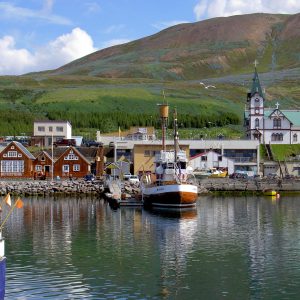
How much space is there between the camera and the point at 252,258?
129 ft

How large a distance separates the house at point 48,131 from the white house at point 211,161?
32.3m

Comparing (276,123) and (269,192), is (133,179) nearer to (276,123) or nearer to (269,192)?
(269,192)

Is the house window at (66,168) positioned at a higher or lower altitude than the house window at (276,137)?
lower

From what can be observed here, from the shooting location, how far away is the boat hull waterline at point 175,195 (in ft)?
217

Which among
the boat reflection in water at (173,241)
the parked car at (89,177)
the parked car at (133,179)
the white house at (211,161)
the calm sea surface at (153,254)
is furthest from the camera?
the white house at (211,161)

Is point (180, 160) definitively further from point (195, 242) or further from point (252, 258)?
point (252, 258)

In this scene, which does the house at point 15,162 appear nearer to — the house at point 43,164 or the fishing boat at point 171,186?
the house at point 43,164

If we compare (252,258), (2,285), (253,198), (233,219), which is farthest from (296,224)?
(2,285)

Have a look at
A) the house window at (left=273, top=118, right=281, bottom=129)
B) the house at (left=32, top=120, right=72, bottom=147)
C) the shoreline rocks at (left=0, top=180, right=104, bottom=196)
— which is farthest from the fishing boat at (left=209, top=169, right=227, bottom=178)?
the house at (left=32, top=120, right=72, bottom=147)

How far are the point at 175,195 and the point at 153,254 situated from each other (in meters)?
25.9

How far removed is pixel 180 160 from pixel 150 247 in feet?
92.7

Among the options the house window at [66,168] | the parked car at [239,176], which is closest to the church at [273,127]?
the parked car at [239,176]

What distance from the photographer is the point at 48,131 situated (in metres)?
130

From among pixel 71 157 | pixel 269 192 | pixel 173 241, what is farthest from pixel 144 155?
Result: pixel 173 241
